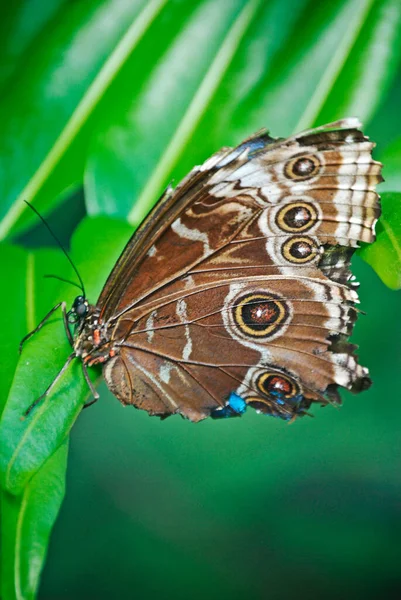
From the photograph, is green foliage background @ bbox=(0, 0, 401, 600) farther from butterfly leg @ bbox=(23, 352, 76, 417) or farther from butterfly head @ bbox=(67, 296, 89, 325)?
butterfly leg @ bbox=(23, 352, 76, 417)

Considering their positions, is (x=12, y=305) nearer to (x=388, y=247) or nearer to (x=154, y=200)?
(x=154, y=200)

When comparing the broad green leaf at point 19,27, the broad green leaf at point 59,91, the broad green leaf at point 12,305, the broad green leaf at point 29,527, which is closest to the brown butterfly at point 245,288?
the broad green leaf at point 12,305

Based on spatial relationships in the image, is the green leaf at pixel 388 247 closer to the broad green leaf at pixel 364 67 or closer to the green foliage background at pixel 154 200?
the green foliage background at pixel 154 200

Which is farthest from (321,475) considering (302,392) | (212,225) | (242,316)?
(212,225)

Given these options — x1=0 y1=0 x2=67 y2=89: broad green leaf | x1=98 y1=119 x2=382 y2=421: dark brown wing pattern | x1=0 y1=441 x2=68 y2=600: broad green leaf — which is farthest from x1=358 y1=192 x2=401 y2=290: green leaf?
x1=0 y1=0 x2=67 y2=89: broad green leaf

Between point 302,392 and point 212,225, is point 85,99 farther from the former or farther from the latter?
point 302,392

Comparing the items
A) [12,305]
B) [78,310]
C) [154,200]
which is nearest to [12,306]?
[12,305]
